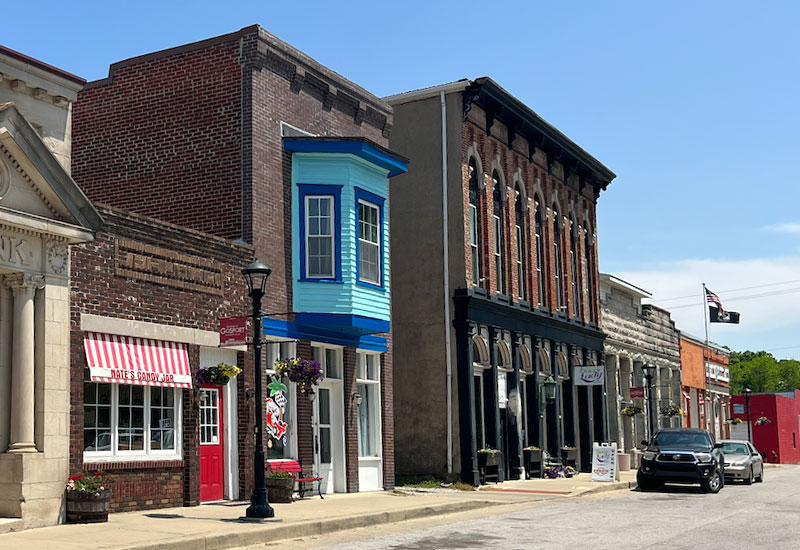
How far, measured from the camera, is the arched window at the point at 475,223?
1179 inches

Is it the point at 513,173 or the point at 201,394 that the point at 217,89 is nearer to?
the point at 201,394

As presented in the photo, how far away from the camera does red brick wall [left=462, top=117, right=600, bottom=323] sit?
30.3 m

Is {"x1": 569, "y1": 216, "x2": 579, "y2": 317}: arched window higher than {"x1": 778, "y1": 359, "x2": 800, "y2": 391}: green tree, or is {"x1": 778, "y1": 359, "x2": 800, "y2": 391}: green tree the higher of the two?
{"x1": 569, "y1": 216, "x2": 579, "y2": 317}: arched window

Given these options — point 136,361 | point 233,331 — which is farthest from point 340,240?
point 136,361

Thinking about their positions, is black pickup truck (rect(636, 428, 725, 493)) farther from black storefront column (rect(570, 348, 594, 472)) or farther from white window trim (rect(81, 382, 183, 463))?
white window trim (rect(81, 382, 183, 463))

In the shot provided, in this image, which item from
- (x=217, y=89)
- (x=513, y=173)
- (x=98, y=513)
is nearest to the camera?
(x=98, y=513)

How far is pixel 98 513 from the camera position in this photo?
1573 centimetres

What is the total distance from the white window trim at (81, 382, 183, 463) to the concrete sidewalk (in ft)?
3.05

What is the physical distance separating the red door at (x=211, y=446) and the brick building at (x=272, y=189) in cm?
4

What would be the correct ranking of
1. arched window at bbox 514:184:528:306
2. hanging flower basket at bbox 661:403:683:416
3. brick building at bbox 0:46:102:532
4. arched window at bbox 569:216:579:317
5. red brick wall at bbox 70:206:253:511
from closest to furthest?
brick building at bbox 0:46:102:532 < red brick wall at bbox 70:206:253:511 < arched window at bbox 514:184:528:306 < arched window at bbox 569:216:579:317 < hanging flower basket at bbox 661:403:683:416

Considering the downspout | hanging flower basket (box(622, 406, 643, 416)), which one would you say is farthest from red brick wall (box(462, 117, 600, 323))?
hanging flower basket (box(622, 406, 643, 416))

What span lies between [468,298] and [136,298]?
1253 cm

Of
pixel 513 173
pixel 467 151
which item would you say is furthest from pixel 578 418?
pixel 467 151

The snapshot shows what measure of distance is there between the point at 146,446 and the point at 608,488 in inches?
566
